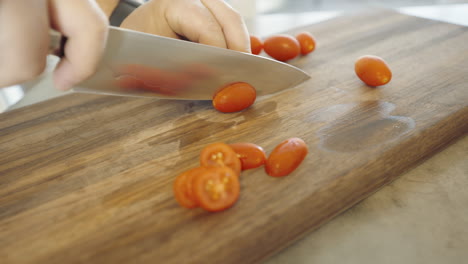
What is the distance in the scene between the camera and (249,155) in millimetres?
816

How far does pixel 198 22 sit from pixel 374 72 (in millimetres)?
550

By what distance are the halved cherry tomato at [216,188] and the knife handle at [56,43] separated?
373 mm

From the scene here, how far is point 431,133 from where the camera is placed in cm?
92

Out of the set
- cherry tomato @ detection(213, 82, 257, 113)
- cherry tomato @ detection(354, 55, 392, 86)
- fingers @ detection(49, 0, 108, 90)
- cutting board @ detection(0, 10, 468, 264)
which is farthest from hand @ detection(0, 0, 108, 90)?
cherry tomato @ detection(354, 55, 392, 86)

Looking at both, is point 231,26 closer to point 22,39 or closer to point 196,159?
point 196,159

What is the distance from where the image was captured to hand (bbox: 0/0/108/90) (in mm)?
600

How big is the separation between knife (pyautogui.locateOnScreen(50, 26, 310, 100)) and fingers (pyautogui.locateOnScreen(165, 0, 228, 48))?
111 mm

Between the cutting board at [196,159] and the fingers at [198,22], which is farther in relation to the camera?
the fingers at [198,22]

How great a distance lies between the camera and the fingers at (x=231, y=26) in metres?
1.05

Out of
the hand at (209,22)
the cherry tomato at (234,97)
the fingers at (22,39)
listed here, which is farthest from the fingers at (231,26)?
the fingers at (22,39)

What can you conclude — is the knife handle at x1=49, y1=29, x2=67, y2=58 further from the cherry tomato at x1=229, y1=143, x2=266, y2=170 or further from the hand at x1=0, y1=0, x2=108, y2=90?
the cherry tomato at x1=229, y1=143, x2=266, y2=170

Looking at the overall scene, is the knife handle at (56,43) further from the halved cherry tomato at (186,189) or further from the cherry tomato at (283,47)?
the cherry tomato at (283,47)

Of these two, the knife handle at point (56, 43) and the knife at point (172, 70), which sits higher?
the knife handle at point (56, 43)

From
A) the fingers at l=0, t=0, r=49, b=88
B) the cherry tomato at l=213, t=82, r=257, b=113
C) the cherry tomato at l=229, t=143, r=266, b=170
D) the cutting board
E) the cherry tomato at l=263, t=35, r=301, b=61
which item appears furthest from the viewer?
the cherry tomato at l=263, t=35, r=301, b=61
